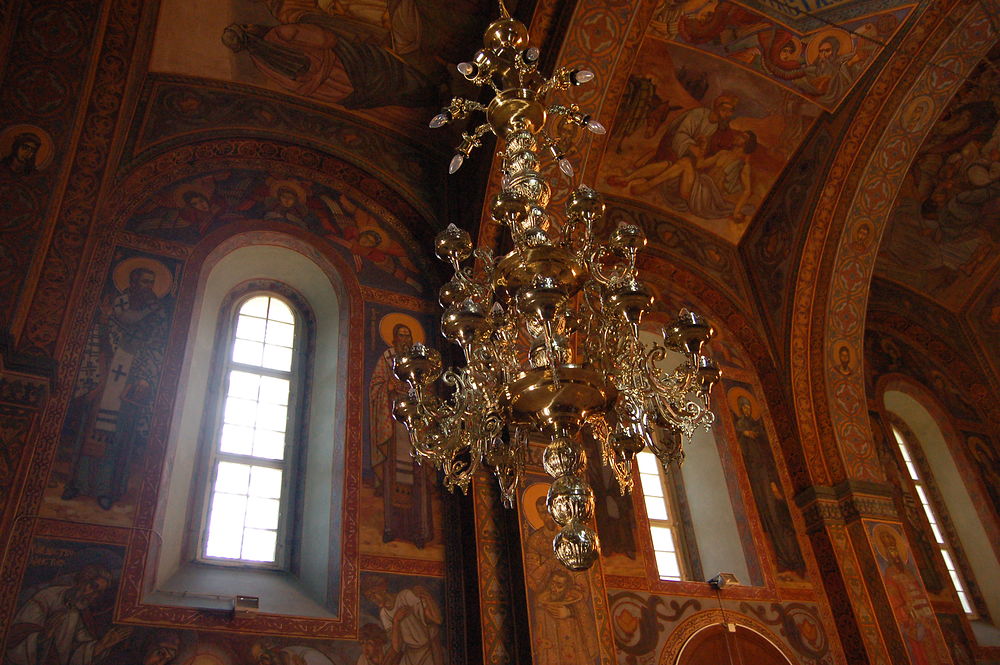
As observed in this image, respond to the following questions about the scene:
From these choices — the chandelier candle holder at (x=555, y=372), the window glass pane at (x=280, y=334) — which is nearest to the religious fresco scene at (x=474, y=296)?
the window glass pane at (x=280, y=334)

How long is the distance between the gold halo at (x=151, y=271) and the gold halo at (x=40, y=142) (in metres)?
1.00

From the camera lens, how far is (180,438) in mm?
6430

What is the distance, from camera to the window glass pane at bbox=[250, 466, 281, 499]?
22.0 feet

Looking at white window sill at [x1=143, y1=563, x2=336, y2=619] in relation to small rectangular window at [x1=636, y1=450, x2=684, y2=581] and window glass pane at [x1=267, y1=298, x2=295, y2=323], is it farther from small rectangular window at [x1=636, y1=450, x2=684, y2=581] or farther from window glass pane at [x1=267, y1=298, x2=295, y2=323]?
small rectangular window at [x1=636, y1=450, x2=684, y2=581]

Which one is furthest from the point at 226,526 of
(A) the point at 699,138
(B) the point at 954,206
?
(B) the point at 954,206

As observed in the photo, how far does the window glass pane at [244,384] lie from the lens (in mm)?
7147

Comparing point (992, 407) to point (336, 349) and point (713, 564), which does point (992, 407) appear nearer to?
point (713, 564)

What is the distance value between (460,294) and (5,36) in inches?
154

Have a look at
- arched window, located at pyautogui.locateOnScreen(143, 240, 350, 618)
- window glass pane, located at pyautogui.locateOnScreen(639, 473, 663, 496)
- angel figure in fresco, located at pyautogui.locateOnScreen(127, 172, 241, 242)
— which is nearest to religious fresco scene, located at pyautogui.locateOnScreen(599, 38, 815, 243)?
window glass pane, located at pyautogui.locateOnScreen(639, 473, 663, 496)

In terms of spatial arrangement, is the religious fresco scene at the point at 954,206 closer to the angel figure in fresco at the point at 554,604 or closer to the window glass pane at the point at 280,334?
the angel figure in fresco at the point at 554,604

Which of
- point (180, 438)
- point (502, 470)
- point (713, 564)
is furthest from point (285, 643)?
point (713, 564)

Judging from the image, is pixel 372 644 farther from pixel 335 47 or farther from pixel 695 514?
pixel 335 47

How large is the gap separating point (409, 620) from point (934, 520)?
264 inches

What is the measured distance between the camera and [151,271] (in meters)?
6.92
